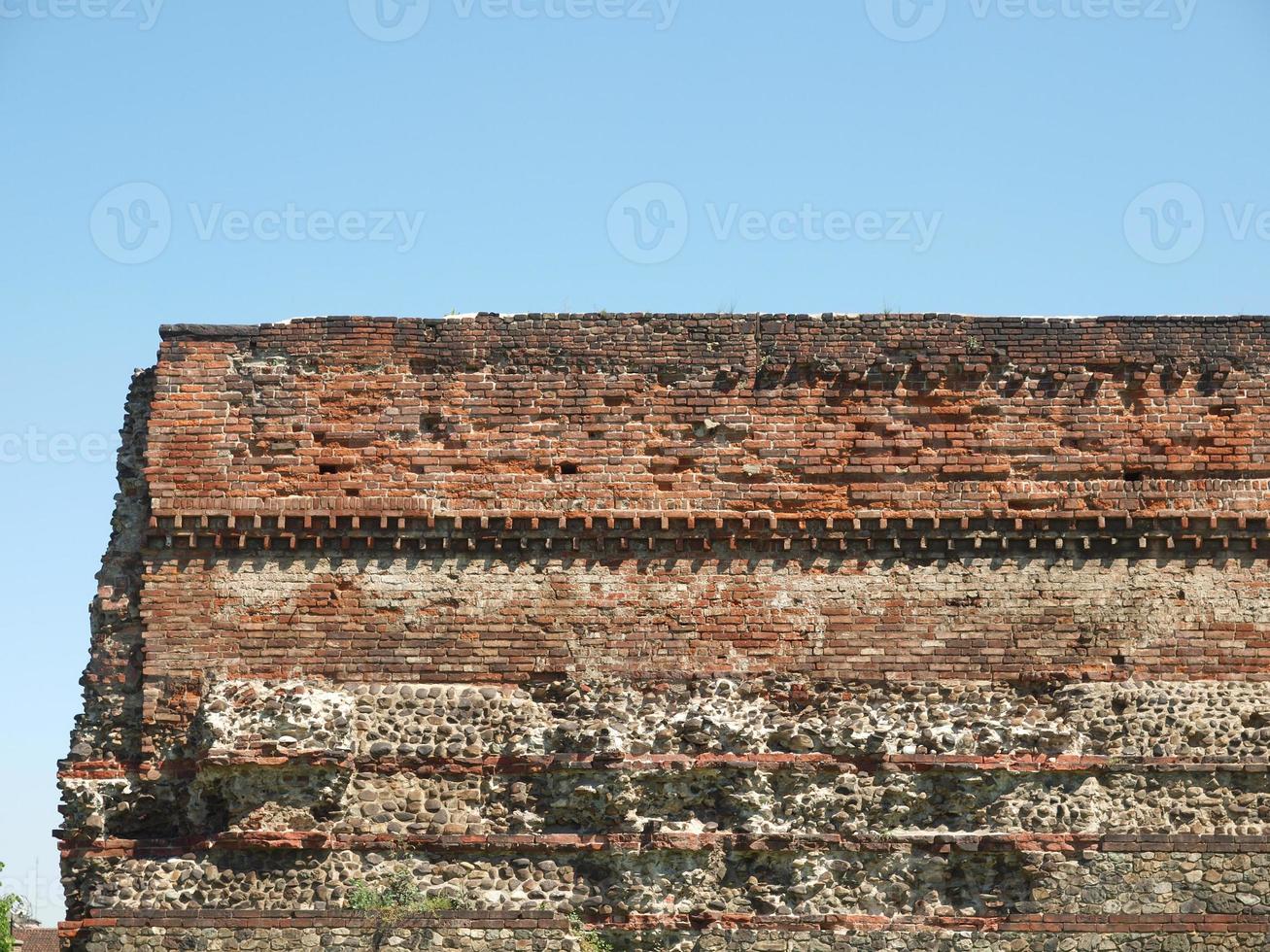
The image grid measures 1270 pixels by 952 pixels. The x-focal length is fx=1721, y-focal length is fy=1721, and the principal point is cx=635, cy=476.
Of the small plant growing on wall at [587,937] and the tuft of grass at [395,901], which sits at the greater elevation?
the tuft of grass at [395,901]

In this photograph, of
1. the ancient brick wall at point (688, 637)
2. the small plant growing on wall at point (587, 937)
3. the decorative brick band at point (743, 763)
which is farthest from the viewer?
the decorative brick band at point (743, 763)

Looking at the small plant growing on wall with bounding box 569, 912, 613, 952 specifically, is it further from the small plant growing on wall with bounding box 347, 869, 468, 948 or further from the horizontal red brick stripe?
the horizontal red brick stripe

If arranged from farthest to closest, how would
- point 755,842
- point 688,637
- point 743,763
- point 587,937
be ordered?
1. point 688,637
2. point 743,763
3. point 755,842
4. point 587,937

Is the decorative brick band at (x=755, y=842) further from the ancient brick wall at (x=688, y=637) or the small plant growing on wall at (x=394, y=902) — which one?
the small plant growing on wall at (x=394, y=902)

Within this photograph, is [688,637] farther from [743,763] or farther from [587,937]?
[587,937]

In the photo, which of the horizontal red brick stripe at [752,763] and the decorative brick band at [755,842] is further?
the horizontal red brick stripe at [752,763]

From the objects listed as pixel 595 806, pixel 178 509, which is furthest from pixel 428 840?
pixel 178 509

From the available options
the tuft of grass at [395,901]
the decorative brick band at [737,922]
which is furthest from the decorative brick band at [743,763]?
the decorative brick band at [737,922]

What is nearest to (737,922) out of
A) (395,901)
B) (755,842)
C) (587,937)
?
(755,842)

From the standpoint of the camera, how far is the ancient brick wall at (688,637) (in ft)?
41.1

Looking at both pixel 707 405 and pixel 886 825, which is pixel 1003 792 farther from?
pixel 707 405

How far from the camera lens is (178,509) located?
13445 mm

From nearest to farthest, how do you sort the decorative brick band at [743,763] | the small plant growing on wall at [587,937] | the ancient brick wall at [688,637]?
the small plant growing on wall at [587,937] → the ancient brick wall at [688,637] → the decorative brick band at [743,763]

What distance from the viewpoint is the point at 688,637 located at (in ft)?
43.5
